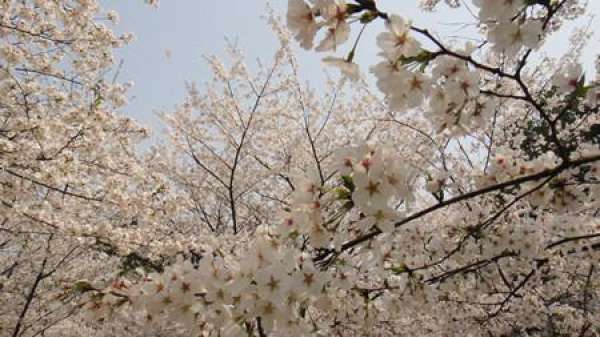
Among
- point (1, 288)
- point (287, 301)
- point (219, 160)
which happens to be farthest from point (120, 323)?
point (287, 301)

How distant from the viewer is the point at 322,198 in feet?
4.60

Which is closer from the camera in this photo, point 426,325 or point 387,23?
point 387,23

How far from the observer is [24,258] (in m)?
8.22

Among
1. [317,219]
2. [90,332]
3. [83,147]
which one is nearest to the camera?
[317,219]

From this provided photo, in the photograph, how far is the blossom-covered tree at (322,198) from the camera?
139cm

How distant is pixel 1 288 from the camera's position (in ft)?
26.4

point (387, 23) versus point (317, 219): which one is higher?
point (387, 23)

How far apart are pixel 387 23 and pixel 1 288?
954 centimetres

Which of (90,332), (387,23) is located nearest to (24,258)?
(90,332)

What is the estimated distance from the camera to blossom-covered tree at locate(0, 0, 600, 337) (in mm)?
1387

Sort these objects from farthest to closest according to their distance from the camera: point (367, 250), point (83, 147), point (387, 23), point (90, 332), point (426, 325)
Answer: point (90, 332)
point (426, 325)
point (83, 147)
point (367, 250)
point (387, 23)

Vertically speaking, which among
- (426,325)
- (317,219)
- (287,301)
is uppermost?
(426,325)

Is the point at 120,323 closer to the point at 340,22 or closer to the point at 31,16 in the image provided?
the point at 31,16

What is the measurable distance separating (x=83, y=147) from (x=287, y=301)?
428 centimetres
